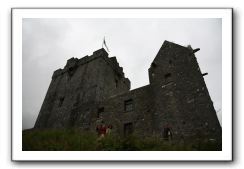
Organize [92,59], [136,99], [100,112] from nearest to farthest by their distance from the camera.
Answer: [136,99] < [100,112] < [92,59]

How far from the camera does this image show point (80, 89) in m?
14.8

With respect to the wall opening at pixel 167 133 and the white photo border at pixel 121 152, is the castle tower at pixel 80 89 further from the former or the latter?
the white photo border at pixel 121 152

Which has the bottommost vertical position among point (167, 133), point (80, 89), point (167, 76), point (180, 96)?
point (167, 133)

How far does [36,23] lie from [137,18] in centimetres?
271

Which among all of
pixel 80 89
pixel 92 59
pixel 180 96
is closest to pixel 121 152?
pixel 180 96

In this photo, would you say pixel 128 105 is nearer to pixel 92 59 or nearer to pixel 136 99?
pixel 136 99

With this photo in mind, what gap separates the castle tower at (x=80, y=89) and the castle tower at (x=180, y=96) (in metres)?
4.35

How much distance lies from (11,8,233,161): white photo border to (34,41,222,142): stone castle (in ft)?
2.24

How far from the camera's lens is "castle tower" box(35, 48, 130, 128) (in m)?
13.5

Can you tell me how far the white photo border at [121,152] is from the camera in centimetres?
549

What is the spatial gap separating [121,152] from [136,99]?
5722mm

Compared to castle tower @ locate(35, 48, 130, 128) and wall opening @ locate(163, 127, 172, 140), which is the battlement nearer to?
castle tower @ locate(35, 48, 130, 128)

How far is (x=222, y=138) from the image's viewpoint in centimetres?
555

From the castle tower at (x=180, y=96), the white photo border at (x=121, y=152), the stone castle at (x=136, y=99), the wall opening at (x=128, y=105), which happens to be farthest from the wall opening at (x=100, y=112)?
the white photo border at (x=121, y=152)
